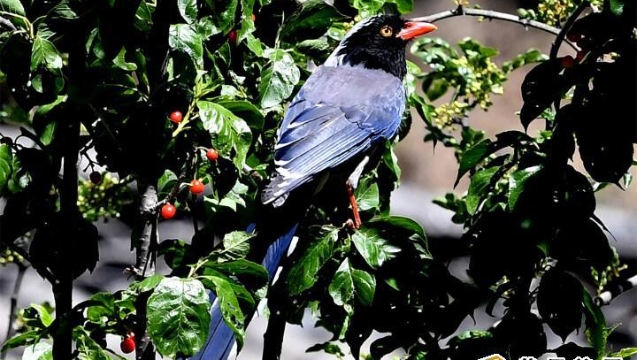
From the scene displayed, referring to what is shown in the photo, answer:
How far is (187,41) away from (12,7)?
1.18ft

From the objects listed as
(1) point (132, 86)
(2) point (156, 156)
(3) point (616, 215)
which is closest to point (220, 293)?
(2) point (156, 156)

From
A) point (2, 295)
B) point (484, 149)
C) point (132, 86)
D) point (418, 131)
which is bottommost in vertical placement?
point (484, 149)

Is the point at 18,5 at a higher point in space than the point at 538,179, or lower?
higher

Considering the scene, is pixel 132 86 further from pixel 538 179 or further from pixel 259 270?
pixel 538 179

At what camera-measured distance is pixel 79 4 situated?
2.00 m

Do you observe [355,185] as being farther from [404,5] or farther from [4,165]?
[4,165]

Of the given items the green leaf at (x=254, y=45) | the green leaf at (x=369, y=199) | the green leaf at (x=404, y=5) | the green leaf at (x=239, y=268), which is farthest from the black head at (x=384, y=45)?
the green leaf at (x=239, y=268)

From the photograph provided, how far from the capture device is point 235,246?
2098 mm

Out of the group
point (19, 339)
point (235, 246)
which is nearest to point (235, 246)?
point (235, 246)

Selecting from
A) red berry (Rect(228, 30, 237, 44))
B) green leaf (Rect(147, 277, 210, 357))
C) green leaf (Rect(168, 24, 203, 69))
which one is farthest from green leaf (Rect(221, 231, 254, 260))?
red berry (Rect(228, 30, 237, 44))

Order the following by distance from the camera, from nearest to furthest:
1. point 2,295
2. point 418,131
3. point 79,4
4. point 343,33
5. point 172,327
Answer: point 172,327 < point 79,4 < point 343,33 < point 2,295 < point 418,131

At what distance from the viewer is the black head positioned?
303 cm

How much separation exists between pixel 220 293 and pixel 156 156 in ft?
1.13

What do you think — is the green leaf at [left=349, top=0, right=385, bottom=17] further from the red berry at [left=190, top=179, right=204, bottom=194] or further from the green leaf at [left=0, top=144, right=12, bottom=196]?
the green leaf at [left=0, top=144, right=12, bottom=196]
